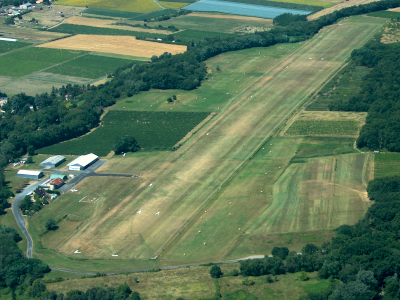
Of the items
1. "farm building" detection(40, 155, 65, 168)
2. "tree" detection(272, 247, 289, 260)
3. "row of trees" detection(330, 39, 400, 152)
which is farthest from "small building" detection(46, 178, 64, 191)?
"row of trees" detection(330, 39, 400, 152)

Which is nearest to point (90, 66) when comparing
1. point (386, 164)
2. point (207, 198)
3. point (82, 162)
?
point (82, 162)

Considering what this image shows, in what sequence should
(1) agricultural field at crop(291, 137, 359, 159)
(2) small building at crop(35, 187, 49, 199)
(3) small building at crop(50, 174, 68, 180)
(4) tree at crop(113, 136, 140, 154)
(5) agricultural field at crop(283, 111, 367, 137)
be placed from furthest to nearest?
(5) agricultural field at crop(283, 111, 367, 137), (4) tree at crop(113, 136, 140, 154), (1) agricultural field at crop(291, 137, 359, 159), (3) small building at crop(50, 174, 68, 180), (2) small building at crop(35, 187, 49, 199)

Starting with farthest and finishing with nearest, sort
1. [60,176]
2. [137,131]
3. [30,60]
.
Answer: [30,60]
[137,131]
[60,176]

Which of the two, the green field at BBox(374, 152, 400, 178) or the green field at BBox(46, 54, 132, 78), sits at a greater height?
the green field at BBox(46, 54, 132, 78)

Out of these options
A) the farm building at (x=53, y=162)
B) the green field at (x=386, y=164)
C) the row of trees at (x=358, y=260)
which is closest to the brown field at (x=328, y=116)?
the green field at (x=386, y=164)

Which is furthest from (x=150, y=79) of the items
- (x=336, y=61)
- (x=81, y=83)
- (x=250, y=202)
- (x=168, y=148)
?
(x=250, y=202)

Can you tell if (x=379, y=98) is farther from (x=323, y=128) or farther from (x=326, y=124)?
(x=323, y=128)

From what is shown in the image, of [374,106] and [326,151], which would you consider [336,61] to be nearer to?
[374,106]

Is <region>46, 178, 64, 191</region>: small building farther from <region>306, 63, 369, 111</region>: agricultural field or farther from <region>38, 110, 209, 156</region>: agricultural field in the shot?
<region>306, 63, 369, 111</region>: agricultural field
